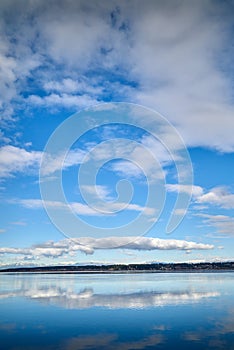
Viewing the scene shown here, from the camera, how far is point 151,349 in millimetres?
19953

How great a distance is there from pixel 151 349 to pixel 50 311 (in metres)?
17.6

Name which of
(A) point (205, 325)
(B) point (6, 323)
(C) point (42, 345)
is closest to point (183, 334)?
(A) point (205, 325)

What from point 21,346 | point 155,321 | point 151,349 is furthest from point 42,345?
point 155,321

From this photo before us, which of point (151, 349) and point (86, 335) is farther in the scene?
point (86, 335)

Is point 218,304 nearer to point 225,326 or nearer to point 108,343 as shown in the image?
point 225,326

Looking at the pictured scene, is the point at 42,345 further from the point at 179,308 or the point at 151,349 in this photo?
the point at 179,308

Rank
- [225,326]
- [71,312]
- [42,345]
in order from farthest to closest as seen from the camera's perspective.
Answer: [71,312], [225,326], [42,345]

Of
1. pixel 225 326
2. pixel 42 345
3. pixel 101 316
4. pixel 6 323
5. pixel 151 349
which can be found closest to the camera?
pixel 151 349

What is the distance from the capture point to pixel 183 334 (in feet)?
79.6

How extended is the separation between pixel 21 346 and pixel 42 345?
1227 millimetres

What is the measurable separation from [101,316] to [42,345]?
10.9m

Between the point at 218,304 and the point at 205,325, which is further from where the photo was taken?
the point at 218,304

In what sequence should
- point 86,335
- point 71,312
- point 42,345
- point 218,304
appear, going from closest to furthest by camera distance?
point 42,345 → point 86,335 → point 71,312 → point 218,304

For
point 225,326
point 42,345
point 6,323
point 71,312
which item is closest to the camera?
point 42,345
